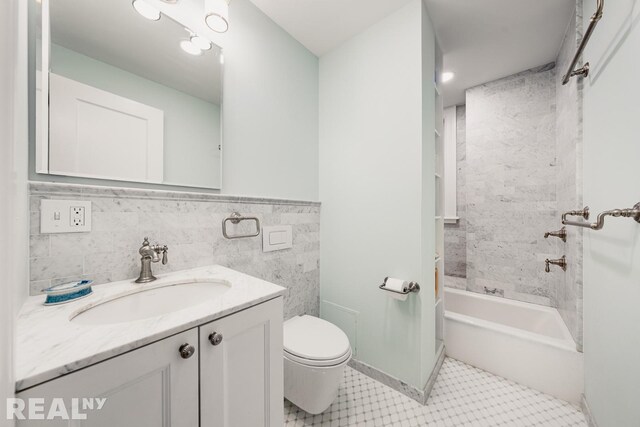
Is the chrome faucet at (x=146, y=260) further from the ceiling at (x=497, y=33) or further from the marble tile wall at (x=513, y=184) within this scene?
the marble tile wall at (x=513, y=184)

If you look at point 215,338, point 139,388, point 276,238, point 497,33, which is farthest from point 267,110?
point 497,33

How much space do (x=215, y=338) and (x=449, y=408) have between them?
1.46 meters

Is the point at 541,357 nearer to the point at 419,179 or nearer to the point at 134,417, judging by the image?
the point at 419,179

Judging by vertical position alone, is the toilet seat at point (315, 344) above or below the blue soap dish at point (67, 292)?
below

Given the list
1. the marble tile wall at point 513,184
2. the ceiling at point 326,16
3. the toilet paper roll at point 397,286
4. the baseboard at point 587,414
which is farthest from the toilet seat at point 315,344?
the ceiling at point 326,16

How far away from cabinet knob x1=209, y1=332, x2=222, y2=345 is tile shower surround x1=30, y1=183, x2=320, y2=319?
576mm

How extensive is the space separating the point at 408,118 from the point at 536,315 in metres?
2.00

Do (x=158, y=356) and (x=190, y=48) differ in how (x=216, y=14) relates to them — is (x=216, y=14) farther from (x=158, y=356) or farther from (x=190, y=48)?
(x=158, y=356)

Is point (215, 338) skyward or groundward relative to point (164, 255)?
groundward

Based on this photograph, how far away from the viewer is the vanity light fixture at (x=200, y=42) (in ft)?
3.90

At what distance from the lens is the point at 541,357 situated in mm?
1442

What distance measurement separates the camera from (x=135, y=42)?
1.02 m

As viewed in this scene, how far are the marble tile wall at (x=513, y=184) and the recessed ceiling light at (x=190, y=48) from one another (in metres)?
2.50

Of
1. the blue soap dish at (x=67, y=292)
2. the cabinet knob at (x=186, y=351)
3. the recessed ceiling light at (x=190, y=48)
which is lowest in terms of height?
the cabinet knob at (x=186, y=351)
